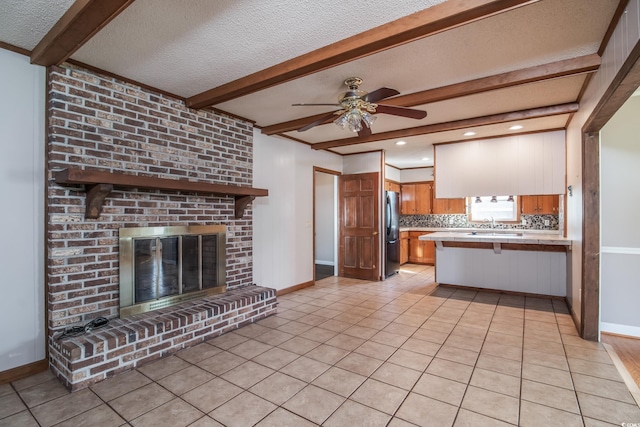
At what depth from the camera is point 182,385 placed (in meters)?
2.28

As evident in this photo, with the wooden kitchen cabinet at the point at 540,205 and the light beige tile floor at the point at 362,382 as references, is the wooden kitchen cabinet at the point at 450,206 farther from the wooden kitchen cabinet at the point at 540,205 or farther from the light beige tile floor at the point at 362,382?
the light beige tile floor at the point at 362,382

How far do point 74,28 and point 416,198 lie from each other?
7164mm

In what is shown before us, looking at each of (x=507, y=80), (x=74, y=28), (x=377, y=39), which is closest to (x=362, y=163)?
(x=507, y=80)

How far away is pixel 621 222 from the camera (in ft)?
10.6

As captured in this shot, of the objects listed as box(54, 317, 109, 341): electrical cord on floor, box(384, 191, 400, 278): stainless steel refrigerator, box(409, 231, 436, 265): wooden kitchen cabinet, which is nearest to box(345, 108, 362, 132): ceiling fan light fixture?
box(54, 317, 109, 341): electrical cord on floor

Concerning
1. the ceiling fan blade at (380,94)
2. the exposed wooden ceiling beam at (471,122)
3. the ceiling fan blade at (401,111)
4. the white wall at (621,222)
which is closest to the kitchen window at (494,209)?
the exposed wooden ceiling beam at (471,122)

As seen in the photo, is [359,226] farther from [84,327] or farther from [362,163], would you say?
[84,327]

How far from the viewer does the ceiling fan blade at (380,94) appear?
2.46 metres

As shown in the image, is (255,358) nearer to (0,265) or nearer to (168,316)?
(168,316)

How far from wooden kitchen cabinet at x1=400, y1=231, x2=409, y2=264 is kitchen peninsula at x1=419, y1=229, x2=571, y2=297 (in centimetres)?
213

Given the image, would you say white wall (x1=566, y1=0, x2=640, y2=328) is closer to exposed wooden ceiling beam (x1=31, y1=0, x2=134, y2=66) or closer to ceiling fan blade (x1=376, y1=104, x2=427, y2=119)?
ceiling fan blade (x1=376, y1=104, x2=427, y2=119)

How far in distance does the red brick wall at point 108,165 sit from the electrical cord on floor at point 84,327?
75 millimetres

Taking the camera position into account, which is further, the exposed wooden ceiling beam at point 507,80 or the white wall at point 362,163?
the white wall at point 362,163

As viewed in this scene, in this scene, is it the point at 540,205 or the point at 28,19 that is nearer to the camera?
the point at 28,19
